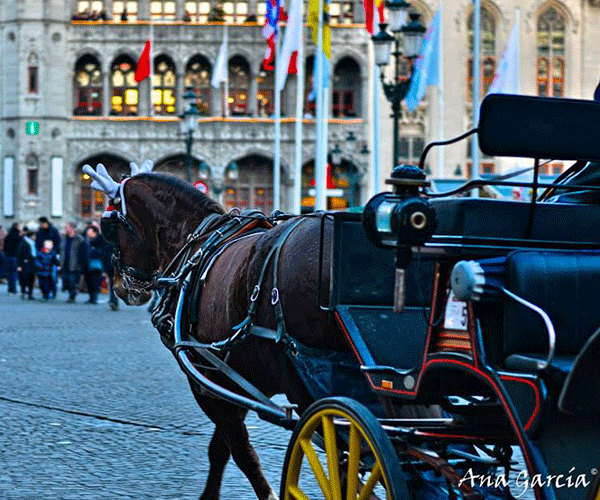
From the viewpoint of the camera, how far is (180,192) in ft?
20.8

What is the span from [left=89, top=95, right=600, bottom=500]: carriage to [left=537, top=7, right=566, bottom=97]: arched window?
45.9 metres

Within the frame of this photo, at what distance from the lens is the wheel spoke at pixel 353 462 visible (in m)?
3.92

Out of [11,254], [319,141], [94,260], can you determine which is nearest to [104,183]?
[94,260]

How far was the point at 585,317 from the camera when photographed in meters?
3.72

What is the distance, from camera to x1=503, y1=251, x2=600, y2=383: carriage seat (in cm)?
365

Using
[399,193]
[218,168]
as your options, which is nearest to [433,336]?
[399,193]

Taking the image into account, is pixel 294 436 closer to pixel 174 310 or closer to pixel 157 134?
pixel 174 310

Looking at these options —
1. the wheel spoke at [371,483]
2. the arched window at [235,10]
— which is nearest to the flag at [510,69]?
the arched window at [235,10]

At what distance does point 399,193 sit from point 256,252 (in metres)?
1.45

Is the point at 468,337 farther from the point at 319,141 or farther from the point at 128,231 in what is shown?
the point at 319,141

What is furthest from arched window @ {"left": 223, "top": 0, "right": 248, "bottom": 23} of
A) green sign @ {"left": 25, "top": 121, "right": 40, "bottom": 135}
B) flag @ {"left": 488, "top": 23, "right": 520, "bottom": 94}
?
flag @ {"left": 488, "top": 23, "right": 520, "bottom": 94}

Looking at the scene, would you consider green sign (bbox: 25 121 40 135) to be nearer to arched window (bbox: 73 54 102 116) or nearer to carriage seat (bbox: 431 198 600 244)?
arched window (bbox: 73 54 102 116)

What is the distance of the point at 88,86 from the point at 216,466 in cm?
4572

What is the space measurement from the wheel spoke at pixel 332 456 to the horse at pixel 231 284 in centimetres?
79
